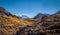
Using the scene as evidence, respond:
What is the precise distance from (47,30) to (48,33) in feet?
2.65

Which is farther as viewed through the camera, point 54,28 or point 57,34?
point 54,28

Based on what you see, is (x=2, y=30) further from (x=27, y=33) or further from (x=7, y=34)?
(x=27, y=33)

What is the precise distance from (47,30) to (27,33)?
4465 mm

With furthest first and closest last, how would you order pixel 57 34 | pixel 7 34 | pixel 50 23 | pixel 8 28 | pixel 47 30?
1. pixel 8 28
2. pixel 7 34
3. pixel 50 23
4. pixel 47 30
5. pixel 57 34

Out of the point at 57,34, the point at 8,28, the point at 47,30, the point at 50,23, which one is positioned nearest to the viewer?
the point at 57,34

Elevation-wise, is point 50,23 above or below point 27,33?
above

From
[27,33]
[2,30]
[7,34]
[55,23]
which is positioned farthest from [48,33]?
[2,30]

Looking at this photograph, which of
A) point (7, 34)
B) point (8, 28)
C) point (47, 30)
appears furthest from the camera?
point (8, 28)

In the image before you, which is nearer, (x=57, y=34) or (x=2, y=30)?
(x=57, y=34)

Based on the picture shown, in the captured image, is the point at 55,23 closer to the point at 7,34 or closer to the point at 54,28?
the point at 54,28

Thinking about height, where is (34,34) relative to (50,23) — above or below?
below

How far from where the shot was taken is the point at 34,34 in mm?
23453

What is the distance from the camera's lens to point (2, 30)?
39.4 meters

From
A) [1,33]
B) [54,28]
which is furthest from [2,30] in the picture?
[54,28]
